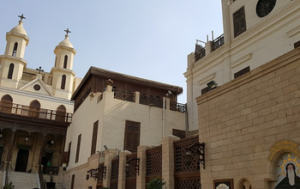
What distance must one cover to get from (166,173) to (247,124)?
347 cm

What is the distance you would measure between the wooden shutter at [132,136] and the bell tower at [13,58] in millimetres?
19089

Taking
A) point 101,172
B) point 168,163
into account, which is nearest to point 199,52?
point 101,172

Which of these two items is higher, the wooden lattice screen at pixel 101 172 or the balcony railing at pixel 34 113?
the balcony railing at pixel 34 113

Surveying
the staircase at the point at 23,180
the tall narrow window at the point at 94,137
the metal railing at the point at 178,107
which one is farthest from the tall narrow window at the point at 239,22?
the staircase at the point at 23,180

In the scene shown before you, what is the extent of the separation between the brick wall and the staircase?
50.6 feet

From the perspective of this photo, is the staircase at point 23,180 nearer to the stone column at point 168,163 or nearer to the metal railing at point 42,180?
the metal railing at point 42,180

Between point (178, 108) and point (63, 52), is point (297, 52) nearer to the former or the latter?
point (178, 108)

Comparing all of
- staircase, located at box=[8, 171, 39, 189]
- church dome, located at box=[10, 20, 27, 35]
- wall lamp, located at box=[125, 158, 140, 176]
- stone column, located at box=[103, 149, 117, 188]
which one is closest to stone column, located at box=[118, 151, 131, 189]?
wall lamp, located at box=[125, 158, 140, 176]

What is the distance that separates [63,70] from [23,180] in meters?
16.7

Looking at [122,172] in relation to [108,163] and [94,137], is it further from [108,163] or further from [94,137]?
[94,137]

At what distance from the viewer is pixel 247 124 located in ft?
21.1

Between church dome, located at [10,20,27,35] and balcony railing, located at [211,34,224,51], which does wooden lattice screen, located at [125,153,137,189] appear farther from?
church dome, located at [10,20,27,35]

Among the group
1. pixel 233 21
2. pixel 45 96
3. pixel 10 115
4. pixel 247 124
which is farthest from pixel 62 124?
pixel 247 124

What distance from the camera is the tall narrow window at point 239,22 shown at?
43.6 feet
